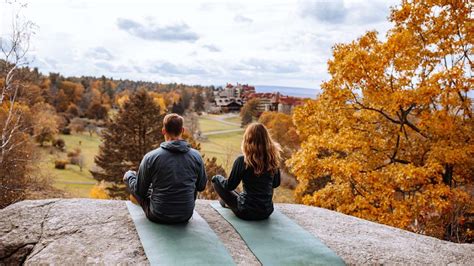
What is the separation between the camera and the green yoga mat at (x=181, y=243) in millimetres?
4531

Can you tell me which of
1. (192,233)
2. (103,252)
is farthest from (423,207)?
(103,252)

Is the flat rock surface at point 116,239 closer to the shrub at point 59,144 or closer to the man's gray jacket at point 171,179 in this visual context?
the man's gray jacket at point 171,179

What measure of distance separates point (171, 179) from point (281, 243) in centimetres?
187

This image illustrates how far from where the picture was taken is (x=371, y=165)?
1154 centimetres

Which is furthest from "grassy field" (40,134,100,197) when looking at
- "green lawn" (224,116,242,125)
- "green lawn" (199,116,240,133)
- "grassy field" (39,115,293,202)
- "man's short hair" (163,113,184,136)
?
"man's short hair" (163,113,184,136)

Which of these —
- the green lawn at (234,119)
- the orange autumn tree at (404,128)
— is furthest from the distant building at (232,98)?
the orange autumn tree at (404,128)

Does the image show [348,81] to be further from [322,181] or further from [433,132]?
[322,181]

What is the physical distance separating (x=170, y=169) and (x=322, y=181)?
20.9 m

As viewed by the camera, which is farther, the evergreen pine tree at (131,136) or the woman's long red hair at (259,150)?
the evergreen pine tree at (131,136)

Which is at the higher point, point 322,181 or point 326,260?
point 326,260

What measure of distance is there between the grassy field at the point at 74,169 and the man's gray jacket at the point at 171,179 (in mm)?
27297

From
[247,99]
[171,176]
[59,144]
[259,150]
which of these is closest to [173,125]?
[171,176]

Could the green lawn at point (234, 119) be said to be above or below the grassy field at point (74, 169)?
above

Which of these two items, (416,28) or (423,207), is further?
(416,28)
